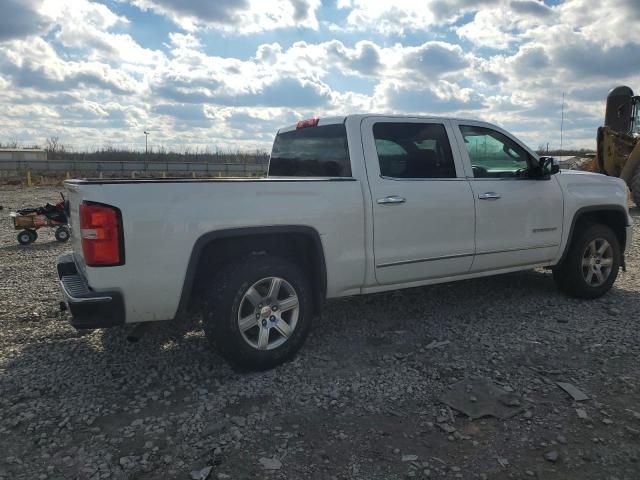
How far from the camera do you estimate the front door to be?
192 inches

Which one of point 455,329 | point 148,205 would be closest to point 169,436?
point 148,205

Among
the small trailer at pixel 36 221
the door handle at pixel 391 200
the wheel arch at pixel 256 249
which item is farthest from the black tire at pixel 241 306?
the small trailer at pixel 36 221

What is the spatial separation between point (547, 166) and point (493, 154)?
0.55 m

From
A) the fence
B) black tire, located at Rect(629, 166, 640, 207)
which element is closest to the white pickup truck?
black tire, located at Rect(629, 166, 640, 207)

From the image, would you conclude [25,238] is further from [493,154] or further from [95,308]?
[493,154]

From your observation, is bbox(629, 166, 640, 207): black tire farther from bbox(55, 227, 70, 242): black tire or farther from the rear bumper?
the rear bumper

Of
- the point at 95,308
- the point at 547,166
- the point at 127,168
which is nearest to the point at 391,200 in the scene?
the point at 547,166

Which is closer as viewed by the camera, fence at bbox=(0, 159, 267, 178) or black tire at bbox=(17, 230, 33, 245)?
black tire at bbox=(17, 230, 33, 245)

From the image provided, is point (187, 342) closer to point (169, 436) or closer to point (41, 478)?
point (169, 436)

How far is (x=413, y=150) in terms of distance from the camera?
4621mm

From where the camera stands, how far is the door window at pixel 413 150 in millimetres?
4441

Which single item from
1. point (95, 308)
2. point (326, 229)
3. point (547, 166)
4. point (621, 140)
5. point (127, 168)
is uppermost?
point (127, 168)

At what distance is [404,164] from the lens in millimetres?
4523

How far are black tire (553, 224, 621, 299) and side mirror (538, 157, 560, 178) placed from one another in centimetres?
91
